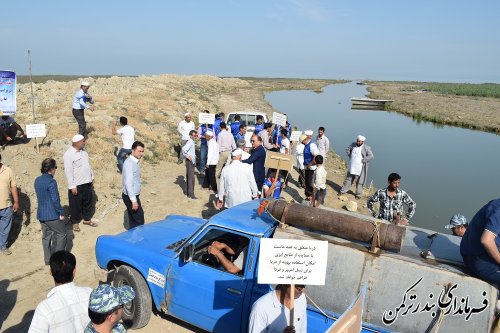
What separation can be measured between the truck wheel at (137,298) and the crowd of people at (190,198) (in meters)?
1.14

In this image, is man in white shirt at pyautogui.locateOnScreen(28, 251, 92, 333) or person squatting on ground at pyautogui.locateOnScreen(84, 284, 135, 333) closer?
person squatting on ground at pyautogui.locateOnScreen(84, 284, 135, 333)

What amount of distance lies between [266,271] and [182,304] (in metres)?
2.04

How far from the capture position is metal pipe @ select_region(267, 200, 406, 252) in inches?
150

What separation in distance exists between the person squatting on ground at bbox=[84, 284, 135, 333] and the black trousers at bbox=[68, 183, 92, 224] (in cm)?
575

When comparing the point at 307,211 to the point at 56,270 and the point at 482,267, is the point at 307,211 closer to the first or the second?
the point at 482,267

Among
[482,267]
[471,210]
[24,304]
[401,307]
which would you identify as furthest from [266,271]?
[471,210]

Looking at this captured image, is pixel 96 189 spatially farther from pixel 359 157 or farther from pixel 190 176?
pixel 359 157

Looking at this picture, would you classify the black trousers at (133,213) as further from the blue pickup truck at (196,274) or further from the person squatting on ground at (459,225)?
the person squatting on ground at (459,225)

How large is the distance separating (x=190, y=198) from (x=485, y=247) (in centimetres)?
805

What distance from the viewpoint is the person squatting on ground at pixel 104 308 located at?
2.64 m

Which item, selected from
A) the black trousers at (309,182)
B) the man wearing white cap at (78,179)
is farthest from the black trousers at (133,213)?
the black trousers at (309,182)

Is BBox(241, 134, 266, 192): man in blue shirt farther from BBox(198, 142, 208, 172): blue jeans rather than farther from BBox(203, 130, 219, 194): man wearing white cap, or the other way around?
BBox(198, 142, 208, 172): blue jeans

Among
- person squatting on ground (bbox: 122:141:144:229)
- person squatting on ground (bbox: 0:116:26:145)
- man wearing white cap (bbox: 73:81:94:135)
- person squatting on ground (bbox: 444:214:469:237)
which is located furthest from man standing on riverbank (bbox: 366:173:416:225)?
person squatting on ground (bbox: 0:116:26:145)

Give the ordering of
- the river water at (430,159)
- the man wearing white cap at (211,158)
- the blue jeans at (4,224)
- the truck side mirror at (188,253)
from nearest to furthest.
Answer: the truck side mirror at (188,253) → the blue jeans at (4,224) → the man wearing white cap at (211,158) → the river water at (430,159)
